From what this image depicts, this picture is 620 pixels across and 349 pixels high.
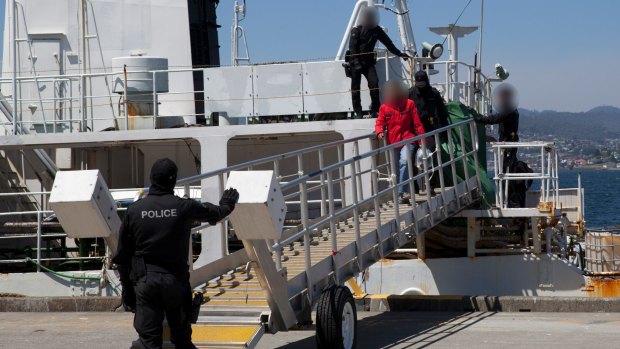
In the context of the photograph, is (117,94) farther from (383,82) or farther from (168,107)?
(383,82)

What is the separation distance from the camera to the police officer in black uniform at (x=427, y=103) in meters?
14.2

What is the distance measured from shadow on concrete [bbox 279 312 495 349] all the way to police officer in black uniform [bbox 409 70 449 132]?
2955mm

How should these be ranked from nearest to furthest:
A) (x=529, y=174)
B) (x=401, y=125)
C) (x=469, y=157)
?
(x=401, y=125) → (x=529, y=174) → (x=469, y=157)

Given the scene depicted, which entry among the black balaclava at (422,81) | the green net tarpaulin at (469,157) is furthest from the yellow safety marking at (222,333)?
the green net tarpaulin at (469,157)

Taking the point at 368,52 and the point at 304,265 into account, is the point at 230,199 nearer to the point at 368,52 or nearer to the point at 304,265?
the point at 304,265

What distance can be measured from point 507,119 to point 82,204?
29.2ft

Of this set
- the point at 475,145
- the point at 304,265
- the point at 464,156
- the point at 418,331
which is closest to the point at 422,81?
the point at 464,156

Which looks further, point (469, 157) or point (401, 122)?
point (469, 157)

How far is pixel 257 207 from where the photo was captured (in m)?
7.82

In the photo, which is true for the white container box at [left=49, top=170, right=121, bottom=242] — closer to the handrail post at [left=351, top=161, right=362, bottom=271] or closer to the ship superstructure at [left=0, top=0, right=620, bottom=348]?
the handrail post at [left=351, top=161, right=362, bottom=271]

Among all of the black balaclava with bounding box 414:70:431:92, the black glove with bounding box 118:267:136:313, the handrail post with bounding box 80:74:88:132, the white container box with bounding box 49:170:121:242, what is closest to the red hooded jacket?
the black balaclava with bounding box 414:70:431:92

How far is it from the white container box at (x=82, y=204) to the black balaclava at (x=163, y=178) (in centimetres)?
47

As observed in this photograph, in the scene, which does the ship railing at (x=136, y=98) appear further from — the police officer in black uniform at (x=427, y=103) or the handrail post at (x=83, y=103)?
the police officer in black uniform at (x=427, y=103)

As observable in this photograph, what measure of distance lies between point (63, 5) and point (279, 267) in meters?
11.3
